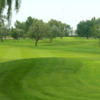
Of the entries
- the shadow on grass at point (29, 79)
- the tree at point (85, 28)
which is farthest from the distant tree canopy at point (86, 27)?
the shadow on grass at point (29, 79)

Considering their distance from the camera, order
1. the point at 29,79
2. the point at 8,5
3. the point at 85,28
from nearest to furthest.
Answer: the point at 29,79, the point at 8,5, the point at 85,28

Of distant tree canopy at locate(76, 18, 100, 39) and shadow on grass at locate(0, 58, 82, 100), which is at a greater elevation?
distant tree canopy at locate(76, 18, 100, 39)

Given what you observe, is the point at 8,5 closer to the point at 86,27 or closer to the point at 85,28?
the point at 85,28

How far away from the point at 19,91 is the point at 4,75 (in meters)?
2.86

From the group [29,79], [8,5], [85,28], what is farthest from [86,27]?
[29,79]

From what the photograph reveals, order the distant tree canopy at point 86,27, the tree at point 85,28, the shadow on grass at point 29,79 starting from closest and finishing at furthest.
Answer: the shadow on grass at point 29,79, the distant tree canopy at point 86,27, the tree at point 85,28

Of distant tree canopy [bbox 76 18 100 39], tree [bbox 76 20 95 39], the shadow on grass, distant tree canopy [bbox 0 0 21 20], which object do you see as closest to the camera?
the shadow on grass

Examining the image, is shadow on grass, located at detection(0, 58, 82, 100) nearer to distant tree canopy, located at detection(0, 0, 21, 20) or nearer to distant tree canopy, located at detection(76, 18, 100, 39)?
distant tree canopy, located at detection(0, 0, 21, 20)

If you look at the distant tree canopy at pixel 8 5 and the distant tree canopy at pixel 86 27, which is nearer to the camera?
the distant tree canopy at pixel 8 5

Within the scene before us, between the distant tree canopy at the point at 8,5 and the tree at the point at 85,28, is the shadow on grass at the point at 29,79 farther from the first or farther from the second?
the tree at the point at 85,28

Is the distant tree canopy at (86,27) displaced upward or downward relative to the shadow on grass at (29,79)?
upward

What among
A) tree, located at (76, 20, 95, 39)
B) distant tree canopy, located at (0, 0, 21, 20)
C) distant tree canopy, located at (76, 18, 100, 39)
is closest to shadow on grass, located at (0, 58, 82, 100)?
distant tree canopy, located at (0, 0, 21, 20)

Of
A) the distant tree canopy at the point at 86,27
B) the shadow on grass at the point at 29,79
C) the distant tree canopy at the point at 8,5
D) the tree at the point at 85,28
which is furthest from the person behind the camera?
the tree at the point at 85,28

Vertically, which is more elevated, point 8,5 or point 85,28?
point 85,28
